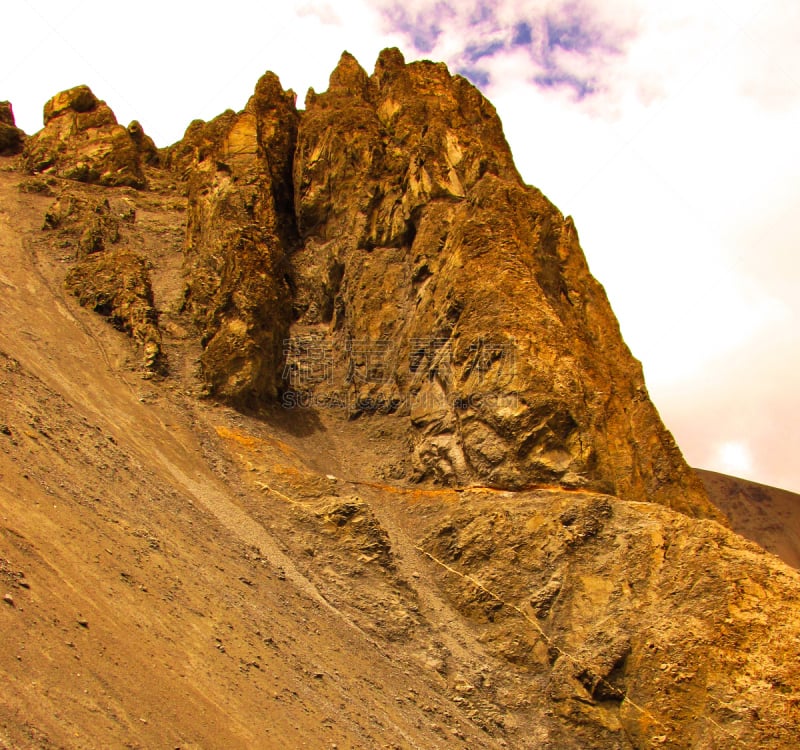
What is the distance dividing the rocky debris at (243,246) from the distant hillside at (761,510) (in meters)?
55.2

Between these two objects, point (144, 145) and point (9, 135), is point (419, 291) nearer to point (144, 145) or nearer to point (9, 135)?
point (144, 145)

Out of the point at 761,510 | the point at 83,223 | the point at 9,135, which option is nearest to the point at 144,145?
the point at 9,135

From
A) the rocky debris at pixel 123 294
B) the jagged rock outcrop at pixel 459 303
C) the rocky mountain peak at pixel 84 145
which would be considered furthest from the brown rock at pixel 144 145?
the rocky debris at pixel 123 294

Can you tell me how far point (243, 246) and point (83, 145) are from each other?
21738 millimetres

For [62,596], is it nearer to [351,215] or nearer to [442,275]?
[442,275]

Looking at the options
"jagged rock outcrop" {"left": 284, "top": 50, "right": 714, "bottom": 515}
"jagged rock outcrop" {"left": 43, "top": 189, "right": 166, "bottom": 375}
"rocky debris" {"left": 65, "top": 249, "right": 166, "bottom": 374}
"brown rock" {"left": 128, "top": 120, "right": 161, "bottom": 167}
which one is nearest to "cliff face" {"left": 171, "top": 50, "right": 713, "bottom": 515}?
"jagged rock outcrop" {"left": 284, "top": 50, "right": 714, "bottom": 515}

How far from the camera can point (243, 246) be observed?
84.0ft

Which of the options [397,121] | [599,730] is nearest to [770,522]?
[397,121]

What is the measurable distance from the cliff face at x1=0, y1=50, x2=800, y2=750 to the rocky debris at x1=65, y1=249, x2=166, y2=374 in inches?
5.2

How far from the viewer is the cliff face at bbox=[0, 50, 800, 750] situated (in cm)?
972

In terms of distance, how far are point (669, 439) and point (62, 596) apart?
19.8 m

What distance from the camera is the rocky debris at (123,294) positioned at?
23438 millimetres

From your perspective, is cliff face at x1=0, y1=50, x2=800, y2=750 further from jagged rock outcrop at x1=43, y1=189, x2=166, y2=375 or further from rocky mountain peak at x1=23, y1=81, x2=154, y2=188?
rocky mountain peak at x1=23, y1=81, x2=154, y2=188

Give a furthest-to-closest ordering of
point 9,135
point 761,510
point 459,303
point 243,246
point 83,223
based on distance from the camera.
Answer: point 761,510 → point 9,135 → point 83,223 → point 243,246 → point 459,303
